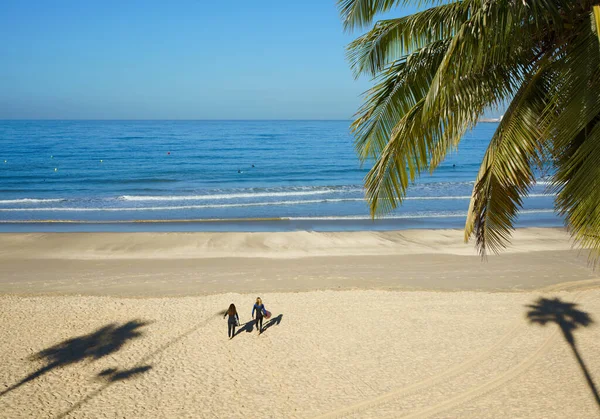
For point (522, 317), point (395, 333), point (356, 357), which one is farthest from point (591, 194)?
point (522, 317)

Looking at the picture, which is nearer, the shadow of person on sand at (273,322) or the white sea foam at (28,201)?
the shadow of person on sand at (273,322)

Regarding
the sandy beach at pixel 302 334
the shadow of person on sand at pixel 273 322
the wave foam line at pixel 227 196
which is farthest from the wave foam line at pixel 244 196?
the shadow of person on sand at pixel 273 322

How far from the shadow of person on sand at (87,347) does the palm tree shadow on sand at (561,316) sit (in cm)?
955

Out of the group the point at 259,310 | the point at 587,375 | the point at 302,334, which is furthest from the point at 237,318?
the point at 587,375

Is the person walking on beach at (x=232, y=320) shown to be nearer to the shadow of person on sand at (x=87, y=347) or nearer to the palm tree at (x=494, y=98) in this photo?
the shadow of person on sand at (x=87, y=347)

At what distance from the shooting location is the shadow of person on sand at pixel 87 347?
33.4ft

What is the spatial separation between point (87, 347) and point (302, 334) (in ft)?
15.5

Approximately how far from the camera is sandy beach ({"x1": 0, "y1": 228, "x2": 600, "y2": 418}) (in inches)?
350

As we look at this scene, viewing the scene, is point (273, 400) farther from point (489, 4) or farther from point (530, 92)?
point (489, 4)

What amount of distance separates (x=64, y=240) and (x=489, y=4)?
2057cm

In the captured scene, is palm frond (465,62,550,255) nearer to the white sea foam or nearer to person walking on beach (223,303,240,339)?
person walking on beach (223,303,240,339)

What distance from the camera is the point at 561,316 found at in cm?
1238

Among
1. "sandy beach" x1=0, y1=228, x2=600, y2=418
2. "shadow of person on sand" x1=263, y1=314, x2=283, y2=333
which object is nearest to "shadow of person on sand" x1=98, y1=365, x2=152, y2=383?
"sandy beach" x1=0, y1=228, x2=600, y2=418

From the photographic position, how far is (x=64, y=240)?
2086cm
